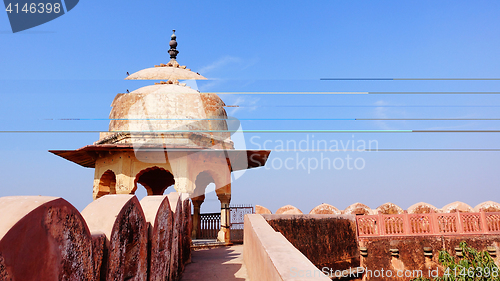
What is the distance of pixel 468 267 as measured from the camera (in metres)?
11.4

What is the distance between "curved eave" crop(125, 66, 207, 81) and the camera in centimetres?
1436

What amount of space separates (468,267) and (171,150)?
11310 mm

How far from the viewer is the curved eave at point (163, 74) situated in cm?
1436

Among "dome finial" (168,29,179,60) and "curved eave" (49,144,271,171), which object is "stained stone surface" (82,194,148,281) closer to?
"curved eave" (49,144,271,171)

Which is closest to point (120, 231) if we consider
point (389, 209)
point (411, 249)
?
point (411, 249)

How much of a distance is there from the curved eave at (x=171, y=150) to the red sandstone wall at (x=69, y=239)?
8624 millimetres

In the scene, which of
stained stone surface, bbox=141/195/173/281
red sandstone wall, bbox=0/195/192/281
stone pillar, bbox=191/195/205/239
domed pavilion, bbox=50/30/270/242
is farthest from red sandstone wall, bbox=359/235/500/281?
red sandstone wall, bbox=0/195/192/281

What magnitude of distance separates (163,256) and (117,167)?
842 cm

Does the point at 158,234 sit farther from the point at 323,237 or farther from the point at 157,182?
the point at 157,182

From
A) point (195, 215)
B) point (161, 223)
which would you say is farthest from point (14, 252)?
point (195, 215)

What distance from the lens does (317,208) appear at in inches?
661

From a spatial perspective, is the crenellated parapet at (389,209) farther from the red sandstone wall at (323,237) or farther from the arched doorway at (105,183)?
the arched doorway at (105,183)

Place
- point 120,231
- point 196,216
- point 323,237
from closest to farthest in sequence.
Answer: point 120,231 < point 323,237 < point 196,216

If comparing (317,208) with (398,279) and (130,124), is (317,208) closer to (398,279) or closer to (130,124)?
(398,279)
